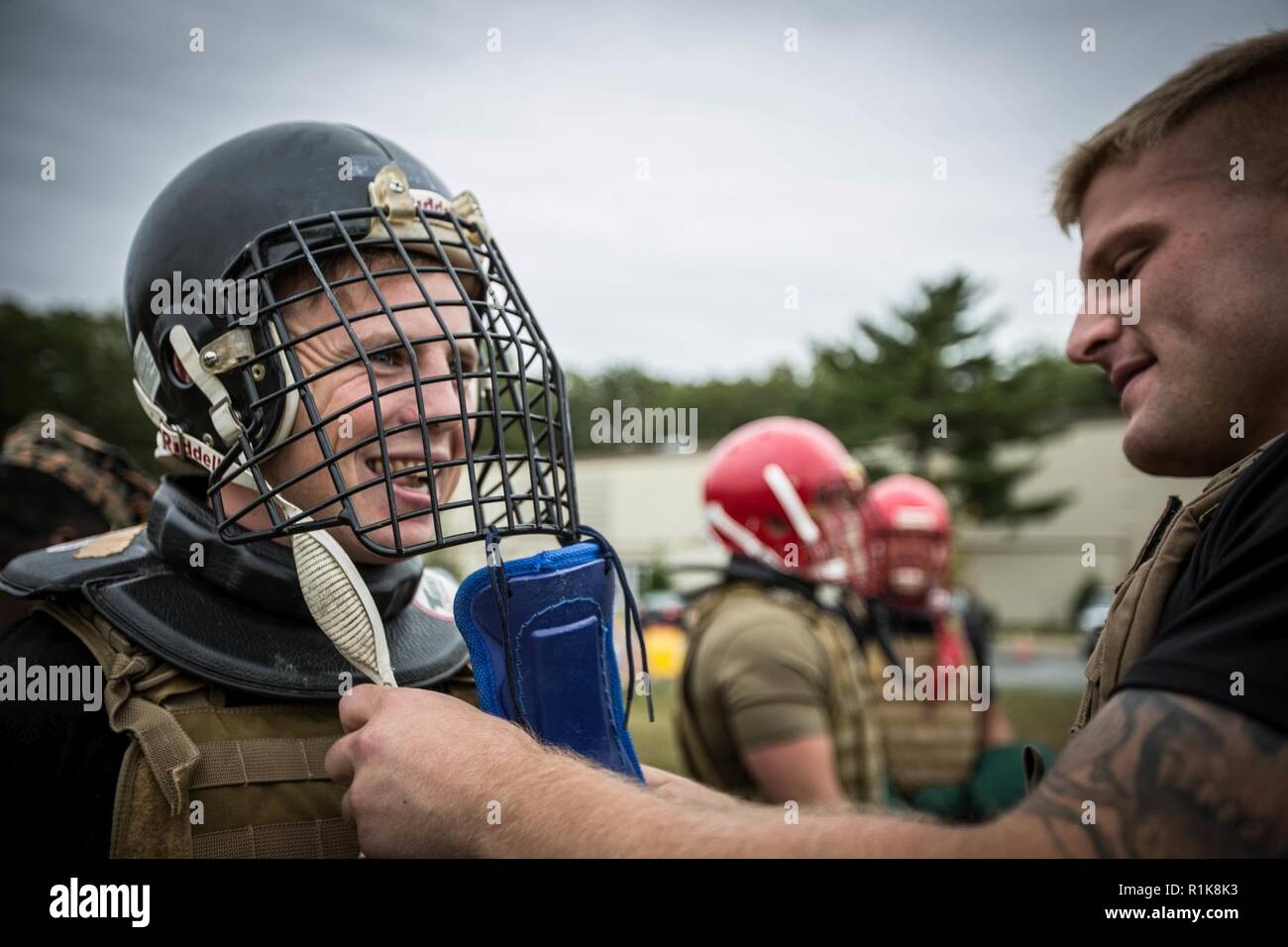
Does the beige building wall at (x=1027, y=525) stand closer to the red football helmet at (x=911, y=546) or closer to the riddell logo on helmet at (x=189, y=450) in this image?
the red football helmet at (x=911, y=546)

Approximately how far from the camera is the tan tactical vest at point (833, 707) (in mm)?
4008

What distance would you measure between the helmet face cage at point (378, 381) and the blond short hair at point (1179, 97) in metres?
1.24

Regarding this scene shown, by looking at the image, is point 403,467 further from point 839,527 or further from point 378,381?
point 839,527

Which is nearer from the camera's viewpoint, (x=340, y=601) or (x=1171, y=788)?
(x=1171, y=788)

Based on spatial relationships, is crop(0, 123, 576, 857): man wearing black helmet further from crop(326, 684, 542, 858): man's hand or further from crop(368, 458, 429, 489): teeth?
crop(326, 684, 542, 858): man's hand

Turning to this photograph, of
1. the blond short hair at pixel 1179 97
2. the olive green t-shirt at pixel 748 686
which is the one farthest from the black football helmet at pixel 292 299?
the olive green t-shirt at pixel 748 686

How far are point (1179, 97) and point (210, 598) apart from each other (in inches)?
85.5

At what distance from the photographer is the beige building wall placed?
32250 mm

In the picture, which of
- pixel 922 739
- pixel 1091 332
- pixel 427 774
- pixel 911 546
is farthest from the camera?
pixel 911 546

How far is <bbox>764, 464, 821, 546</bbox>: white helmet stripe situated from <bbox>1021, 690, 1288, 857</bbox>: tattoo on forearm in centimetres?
338

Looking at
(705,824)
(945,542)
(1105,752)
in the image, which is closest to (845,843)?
(705,824)

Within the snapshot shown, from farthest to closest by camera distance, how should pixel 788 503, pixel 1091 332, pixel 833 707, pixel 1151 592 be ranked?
pixel 788 503
pixel 833 707
pixel 1091 332
pixel 1151 592

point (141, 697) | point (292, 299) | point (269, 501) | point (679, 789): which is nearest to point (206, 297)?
point (292, 299)

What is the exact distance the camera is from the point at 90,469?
3.65 meters
